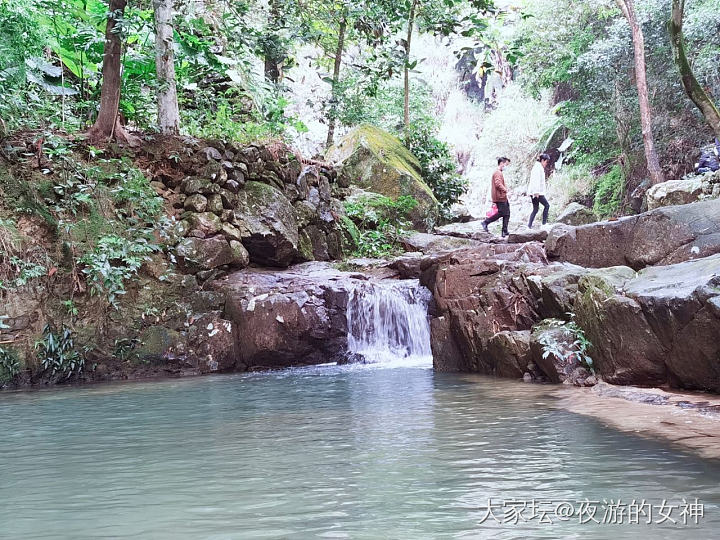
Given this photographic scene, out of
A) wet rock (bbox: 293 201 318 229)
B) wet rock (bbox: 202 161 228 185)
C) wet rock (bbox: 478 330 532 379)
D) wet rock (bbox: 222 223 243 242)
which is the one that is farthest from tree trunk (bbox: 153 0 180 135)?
wet rock (bbox: 478 330 532 379)

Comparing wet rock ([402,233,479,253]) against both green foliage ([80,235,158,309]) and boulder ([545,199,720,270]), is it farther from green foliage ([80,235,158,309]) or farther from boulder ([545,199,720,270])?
green foliage ([80,235,158,309])

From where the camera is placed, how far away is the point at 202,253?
34.4ft

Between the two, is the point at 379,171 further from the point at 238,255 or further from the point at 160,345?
the point at 160,345

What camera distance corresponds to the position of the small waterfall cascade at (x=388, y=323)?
1062cm

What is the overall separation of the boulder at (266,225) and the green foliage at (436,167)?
8.45 metres

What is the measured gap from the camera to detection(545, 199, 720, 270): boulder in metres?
8.66

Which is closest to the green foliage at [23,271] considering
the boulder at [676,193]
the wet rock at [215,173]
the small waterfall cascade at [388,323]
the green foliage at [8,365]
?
the green foliage at [8,365]

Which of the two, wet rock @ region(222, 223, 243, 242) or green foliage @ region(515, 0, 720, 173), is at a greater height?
green foliage @ region(515, 0, 720, 173)

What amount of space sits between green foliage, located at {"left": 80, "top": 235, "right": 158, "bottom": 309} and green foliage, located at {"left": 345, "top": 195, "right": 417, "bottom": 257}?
564 centimetres

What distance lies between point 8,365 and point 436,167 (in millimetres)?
14010

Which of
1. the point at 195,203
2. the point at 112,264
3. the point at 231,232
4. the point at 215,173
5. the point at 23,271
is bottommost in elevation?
the point at 23,271

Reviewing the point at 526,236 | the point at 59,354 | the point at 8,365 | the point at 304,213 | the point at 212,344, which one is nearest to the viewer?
the point at 8,365

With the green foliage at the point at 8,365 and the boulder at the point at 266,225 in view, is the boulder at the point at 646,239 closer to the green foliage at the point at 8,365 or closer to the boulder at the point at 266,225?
the boulder at the point at 266,225

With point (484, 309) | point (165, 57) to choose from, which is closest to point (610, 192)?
point (484, 309)
